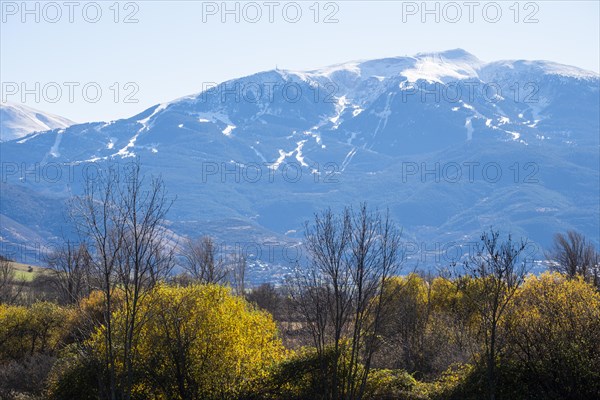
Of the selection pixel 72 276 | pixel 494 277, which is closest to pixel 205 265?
pixel 72 276

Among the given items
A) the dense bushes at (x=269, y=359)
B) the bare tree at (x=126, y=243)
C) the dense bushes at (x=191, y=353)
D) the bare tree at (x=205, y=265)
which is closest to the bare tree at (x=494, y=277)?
the dense bushes at (x=269, y=359)

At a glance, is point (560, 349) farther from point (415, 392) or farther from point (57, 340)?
point (57, 340)

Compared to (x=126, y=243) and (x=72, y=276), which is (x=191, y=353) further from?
(x=72, y=276)

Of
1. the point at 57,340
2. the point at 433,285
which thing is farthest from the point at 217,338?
the point at 433,285

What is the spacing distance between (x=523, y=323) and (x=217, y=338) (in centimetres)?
1389

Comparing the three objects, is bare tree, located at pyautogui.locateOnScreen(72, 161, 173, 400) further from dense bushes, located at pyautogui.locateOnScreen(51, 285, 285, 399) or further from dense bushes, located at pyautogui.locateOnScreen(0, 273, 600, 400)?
dense bushes, located at pyautogui.locateOnScreen(51, 285, 285, 399)

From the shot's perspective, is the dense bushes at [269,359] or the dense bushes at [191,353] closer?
the dense bushes at [269,359]

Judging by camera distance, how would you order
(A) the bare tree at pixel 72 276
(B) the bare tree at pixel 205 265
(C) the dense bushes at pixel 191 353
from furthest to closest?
(B) the bare tree at pixel 205 265
(A) the bare tree at pixel 72 276
(C) the dense bushes at pixel 191 353

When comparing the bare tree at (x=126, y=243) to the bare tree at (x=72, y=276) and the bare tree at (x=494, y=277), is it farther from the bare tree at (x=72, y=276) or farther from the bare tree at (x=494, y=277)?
the bare tree at (x=494, y=277)

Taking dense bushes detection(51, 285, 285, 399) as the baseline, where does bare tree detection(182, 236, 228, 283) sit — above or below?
above

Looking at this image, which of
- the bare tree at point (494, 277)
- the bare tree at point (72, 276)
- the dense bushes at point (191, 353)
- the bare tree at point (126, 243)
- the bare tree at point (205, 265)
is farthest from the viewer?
the bare tree at point (205, 265)

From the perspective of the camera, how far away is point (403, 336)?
49344mm

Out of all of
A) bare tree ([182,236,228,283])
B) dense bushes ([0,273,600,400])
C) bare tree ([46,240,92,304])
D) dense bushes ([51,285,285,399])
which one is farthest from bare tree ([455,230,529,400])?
bare tree ([182,236,228,283])

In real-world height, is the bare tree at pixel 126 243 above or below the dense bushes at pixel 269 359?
above
